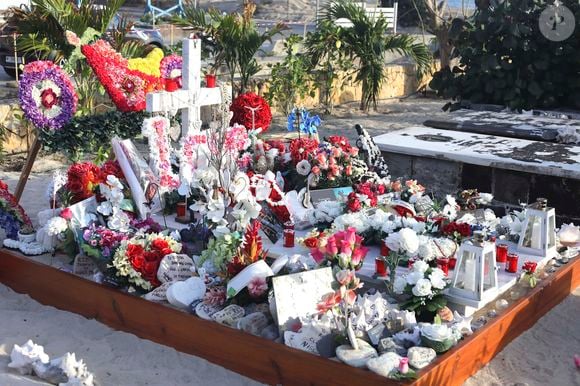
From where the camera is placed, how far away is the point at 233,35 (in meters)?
10.8

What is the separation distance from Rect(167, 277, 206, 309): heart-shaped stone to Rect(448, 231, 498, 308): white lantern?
1.42 metres

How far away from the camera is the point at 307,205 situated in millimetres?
5895

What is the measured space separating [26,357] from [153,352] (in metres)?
0.67

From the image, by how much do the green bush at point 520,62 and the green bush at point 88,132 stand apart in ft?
16.5

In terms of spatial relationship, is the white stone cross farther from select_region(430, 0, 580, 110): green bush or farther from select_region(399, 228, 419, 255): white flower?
select_region(430, 0, 580, 110): green bush

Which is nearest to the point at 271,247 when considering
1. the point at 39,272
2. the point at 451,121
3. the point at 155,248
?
the point at 155,248

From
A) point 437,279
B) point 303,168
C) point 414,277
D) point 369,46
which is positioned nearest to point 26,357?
point 414,277

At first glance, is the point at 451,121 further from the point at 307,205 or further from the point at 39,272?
the point at 39,272

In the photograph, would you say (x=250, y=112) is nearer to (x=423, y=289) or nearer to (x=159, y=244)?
(x=159, y=244)

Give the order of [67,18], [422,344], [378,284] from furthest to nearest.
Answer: [67,18]
[378,284]
[422,344]

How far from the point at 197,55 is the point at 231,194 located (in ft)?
4.44

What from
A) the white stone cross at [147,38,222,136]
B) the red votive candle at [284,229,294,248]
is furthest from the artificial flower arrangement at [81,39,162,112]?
the red votive candle at [284,229,294,248]

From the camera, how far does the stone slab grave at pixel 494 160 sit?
6387mm

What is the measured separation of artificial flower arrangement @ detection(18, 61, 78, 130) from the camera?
561 centimetres
